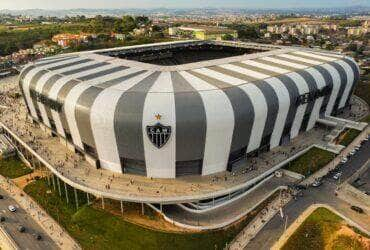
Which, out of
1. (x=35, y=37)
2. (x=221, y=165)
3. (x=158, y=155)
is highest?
(x=158, y=155)

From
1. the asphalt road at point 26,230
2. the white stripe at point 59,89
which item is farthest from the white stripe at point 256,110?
the asphalt road at point 26,230

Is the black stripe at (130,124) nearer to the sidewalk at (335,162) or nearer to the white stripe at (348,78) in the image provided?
the sidewalk at (335,162)

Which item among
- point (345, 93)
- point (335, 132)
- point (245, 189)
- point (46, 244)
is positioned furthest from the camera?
point (345, 93)

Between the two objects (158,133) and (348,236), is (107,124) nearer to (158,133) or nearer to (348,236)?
(158,133)

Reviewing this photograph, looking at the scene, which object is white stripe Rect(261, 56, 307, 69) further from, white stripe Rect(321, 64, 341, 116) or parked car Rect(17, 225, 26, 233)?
parked car Rect(17, 225, 26, 233)

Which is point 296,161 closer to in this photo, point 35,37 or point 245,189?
point 245,189

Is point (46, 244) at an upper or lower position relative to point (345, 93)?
lower

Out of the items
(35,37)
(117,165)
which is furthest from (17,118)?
(35,37)

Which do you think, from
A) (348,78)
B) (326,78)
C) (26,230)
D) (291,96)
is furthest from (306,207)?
(26,230)
